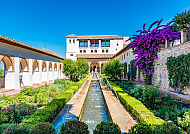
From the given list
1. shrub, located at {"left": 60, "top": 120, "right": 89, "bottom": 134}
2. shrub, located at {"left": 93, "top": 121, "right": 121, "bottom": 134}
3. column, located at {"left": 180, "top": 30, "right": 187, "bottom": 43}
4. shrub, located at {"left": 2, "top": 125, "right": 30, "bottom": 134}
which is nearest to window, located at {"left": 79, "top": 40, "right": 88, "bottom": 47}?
column, located at {"left": 180, "top": 30, "right": 187, "bottom": 43}

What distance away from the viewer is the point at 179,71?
6.83 m

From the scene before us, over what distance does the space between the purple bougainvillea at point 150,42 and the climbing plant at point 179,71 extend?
1.48 meters

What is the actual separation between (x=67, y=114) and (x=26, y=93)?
12.1ft

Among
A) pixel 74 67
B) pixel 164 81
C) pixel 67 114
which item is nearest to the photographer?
pixel 67 114

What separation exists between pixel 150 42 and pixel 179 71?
306 cm

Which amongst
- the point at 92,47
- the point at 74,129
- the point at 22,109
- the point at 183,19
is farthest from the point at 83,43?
the point at 74,129

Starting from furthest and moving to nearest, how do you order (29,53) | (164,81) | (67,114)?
(29,53), (164,81), (67,114)

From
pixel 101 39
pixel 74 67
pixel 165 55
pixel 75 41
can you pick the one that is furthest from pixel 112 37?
→ pixel 165 55

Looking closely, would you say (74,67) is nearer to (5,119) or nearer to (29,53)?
(29,53)

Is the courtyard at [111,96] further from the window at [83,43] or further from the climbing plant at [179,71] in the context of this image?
the window at [83,43]

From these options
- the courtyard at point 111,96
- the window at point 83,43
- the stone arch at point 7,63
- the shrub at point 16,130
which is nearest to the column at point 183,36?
the courtyard at point 111,96

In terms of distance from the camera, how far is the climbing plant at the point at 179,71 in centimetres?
643

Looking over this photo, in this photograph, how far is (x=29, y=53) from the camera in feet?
33.8

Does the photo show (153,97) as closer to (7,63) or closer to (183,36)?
(183,36)
